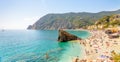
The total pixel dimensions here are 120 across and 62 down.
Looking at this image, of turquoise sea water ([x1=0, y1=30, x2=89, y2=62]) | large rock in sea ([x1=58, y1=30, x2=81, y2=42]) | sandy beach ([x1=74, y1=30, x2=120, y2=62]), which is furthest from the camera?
large rock in sea ([x1=58, y1=30, x2=81, y2=42])

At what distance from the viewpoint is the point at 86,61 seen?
3244 centimetres

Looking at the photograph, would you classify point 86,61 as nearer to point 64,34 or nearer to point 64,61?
point 64,61

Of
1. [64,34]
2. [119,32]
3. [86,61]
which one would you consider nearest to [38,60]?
[86,61]

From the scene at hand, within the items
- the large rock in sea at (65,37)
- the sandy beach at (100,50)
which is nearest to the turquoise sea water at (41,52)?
the sandy beach at (100,50)

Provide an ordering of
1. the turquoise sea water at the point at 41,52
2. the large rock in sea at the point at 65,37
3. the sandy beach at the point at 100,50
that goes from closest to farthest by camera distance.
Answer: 1. the sandy beach at the point at 100,50
2. the turquoise sea water at the point at 41,52
3. the large rock in sea at the point at 65,37

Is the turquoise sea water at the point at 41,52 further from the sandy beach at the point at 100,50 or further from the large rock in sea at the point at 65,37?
the large rock in sea at the point at 65,37

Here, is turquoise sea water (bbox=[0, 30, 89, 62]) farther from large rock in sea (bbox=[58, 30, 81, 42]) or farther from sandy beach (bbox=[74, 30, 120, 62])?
large rock in sea (bbox=[58, 30, 81, 42])

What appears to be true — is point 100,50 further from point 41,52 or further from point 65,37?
point 65,37

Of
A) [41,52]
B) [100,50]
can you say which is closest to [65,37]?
[41,52]

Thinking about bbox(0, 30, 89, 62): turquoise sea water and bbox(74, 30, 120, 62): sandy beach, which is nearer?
bbox(74, 30, 120, 62): sandy beach

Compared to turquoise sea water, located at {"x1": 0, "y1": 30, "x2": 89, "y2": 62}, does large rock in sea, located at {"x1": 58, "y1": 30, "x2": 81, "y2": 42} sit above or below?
above

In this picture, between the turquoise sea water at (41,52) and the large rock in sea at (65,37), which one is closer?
the turquoise sea water at (41,52)

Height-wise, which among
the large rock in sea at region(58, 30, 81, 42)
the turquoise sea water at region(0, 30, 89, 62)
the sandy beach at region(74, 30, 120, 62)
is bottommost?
the turquoise sea water at region(0, 30, 89, 62)

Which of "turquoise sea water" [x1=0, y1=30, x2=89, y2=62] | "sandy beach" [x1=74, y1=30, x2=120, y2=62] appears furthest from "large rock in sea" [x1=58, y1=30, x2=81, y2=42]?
"sandy beach" [x1=74, y1=30, x2=120, y2=62]
